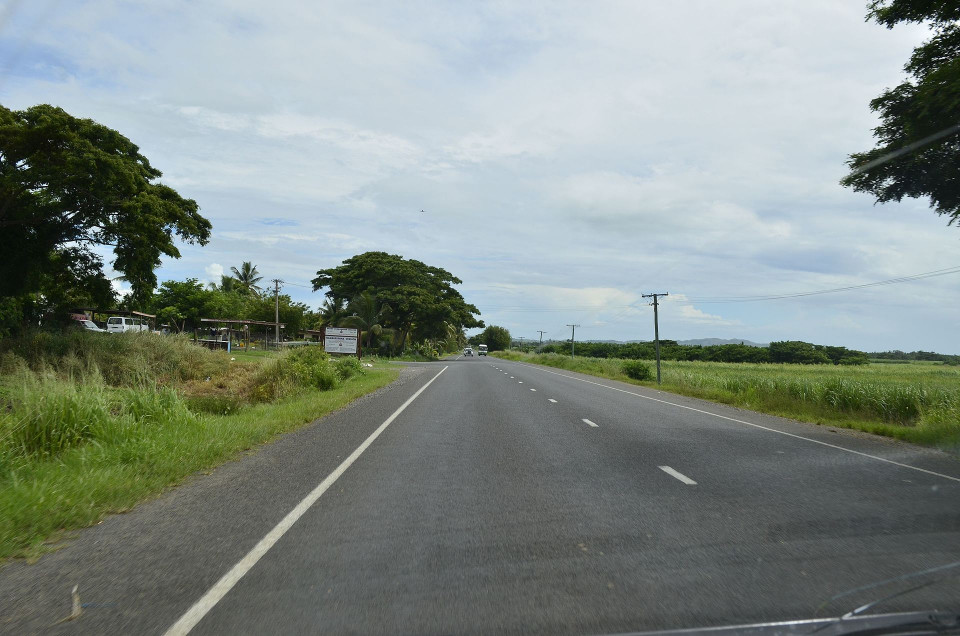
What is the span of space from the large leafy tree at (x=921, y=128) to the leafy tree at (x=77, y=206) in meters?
21.8

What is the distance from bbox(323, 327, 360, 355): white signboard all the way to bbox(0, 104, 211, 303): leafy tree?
499 inches

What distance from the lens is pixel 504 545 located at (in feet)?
17.1

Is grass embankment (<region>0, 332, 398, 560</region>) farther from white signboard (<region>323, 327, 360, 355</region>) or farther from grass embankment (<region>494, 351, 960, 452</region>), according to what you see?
white signboard (<region>323, 327, 360, 355</region>)

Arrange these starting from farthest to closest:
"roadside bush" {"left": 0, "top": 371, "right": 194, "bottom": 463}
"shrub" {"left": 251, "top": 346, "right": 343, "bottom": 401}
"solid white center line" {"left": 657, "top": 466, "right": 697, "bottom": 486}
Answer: "shrub" {"left": 251, "top": 346, "right": 343, "bottom": 401} → "roadside bush" {"left": 0, "top": 371, "right": 194, "bottom": 463} → "solid white center line" {"left": 657, "top": 466, "right": 697, "bottom": 486}

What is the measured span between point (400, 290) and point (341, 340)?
102ft

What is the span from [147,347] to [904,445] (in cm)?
2883

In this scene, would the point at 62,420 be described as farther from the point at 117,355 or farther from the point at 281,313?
the point at 281,313

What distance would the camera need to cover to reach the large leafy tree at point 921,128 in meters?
10.9

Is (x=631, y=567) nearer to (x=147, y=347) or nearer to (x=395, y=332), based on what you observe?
(x=147, y=347)

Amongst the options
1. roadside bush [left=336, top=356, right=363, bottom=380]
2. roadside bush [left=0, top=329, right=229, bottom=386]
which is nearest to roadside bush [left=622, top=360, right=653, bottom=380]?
roadside bush [left=336, top=356, right=363, bottom=380]

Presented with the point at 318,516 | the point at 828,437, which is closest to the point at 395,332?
the point at 828,437

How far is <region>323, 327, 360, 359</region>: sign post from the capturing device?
3962 cm

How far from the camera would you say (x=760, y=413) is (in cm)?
1883

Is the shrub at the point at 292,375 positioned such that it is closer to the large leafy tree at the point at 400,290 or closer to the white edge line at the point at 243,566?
Answer: the white edge line at the point at 243,566
